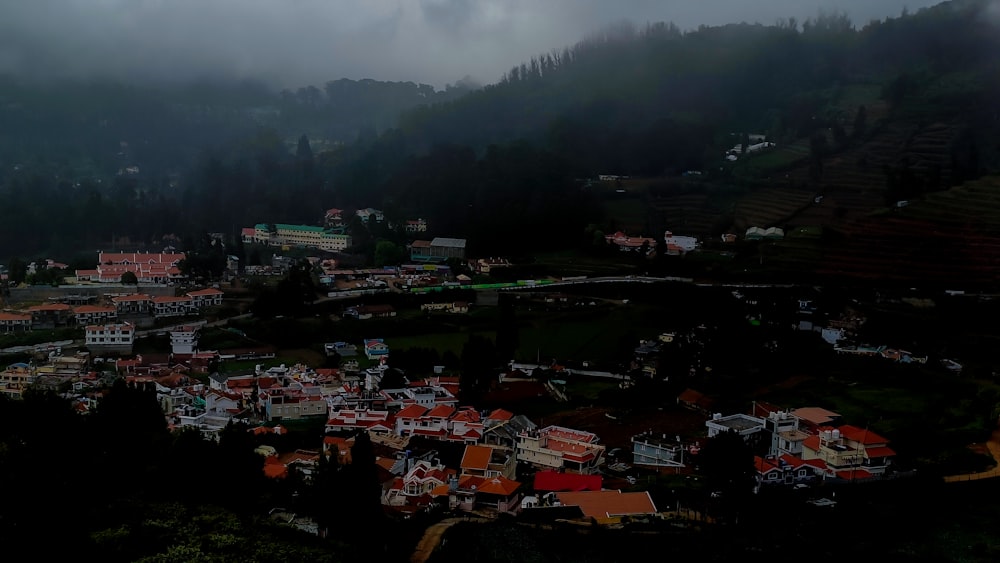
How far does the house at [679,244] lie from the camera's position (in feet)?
112

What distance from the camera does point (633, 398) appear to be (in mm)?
20609

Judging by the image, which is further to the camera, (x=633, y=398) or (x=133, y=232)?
(x=133, y=232)

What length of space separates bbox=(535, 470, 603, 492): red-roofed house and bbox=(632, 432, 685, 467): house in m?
1.47

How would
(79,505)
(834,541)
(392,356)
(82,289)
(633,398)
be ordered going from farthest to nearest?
(82,289)
(392,356)
(633,398)
(834,541)
(79,505)

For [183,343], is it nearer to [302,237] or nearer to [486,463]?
[486,463]

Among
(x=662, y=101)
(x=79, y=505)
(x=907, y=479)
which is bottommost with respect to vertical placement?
(x=907, y=479)

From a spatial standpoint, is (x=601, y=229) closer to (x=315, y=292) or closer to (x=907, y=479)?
(x=315, y=292)

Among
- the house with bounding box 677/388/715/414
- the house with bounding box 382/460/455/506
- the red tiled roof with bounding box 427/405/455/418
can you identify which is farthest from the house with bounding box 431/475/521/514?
the house with bounding box 677/388/715/414

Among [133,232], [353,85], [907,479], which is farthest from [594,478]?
[353,85]

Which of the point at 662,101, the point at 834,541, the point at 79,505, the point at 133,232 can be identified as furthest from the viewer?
the point at 662,101

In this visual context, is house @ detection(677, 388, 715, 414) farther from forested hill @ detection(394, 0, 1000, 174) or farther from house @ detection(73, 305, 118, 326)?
forested hill @ detection(394, 0, 1000, 174)

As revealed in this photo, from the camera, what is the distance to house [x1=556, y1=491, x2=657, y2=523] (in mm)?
13938

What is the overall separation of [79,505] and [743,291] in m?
20.8

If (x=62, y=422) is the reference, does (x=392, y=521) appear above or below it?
below
